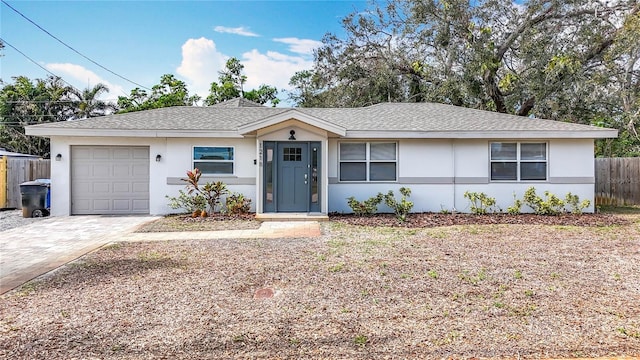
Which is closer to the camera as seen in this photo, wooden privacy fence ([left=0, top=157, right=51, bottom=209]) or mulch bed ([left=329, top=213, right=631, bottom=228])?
mulch bed ([left=329, top=213, right=631, bottom=228])

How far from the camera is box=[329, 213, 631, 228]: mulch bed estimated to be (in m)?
9.67

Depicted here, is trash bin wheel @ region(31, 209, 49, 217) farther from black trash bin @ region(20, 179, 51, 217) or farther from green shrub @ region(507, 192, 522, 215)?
green shrub @ region(507, 192, 522, 215)

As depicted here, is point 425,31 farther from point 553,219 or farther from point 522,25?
point 553,219

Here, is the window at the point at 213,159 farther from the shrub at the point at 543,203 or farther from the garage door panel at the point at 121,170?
the shrub at the point at 543,203

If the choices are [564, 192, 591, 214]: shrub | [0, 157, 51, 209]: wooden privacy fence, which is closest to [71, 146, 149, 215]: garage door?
[0, 157, 51, 209]: wooden privacy fence

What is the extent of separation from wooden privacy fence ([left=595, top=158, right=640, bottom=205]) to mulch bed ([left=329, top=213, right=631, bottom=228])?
3.77 metres

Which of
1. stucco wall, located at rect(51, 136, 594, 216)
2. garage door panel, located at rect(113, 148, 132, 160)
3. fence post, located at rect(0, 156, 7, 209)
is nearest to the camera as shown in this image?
stucco wall, located at rect(51, 136, 594, 216)

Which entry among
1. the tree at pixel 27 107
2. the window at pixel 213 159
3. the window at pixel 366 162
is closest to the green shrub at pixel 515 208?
the window at pixel 366 162

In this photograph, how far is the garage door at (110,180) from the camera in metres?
11.3

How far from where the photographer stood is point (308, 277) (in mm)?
5152

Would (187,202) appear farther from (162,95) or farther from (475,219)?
(162,95)

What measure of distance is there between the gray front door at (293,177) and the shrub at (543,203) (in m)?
6.60

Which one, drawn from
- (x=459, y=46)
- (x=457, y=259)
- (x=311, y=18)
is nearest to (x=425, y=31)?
(x=459, y=46)

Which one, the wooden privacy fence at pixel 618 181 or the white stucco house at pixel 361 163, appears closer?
the white stucco house at pixel 361 163
